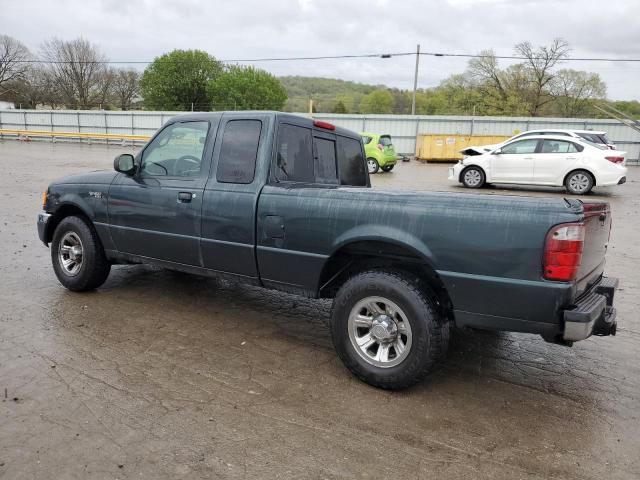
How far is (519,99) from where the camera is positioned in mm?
54906

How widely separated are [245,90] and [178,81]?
8981 mm

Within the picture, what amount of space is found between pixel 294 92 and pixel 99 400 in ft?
327

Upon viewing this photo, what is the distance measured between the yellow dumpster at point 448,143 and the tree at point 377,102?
5104cm

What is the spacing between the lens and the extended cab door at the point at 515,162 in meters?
14.7

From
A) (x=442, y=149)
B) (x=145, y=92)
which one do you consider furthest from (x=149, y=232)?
(x=145, y=92)

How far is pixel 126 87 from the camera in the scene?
253 feet

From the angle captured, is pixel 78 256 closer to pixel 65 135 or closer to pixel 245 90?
pixel 65 135

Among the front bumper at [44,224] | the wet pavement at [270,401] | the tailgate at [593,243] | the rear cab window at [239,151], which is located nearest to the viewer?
the wet pavement at [270,401]

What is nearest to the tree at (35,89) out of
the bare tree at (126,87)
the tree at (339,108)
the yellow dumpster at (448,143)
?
the bare tree at (126,87)

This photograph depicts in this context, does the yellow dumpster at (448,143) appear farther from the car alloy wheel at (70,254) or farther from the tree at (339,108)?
the tree at (339,108)

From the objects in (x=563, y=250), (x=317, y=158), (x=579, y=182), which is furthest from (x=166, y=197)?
(x=579, y=182)

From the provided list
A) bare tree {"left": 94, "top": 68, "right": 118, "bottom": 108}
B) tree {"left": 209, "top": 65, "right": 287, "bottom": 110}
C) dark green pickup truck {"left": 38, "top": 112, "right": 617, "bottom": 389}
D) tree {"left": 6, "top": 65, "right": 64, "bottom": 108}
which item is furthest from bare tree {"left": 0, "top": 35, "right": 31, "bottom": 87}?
dark green pickup truck {"left": 38, "top": 112, "right": 617, "bottom": 389}

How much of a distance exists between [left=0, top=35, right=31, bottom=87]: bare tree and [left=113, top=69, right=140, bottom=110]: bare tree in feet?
40.2

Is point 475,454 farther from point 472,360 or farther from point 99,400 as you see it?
point 99,400
